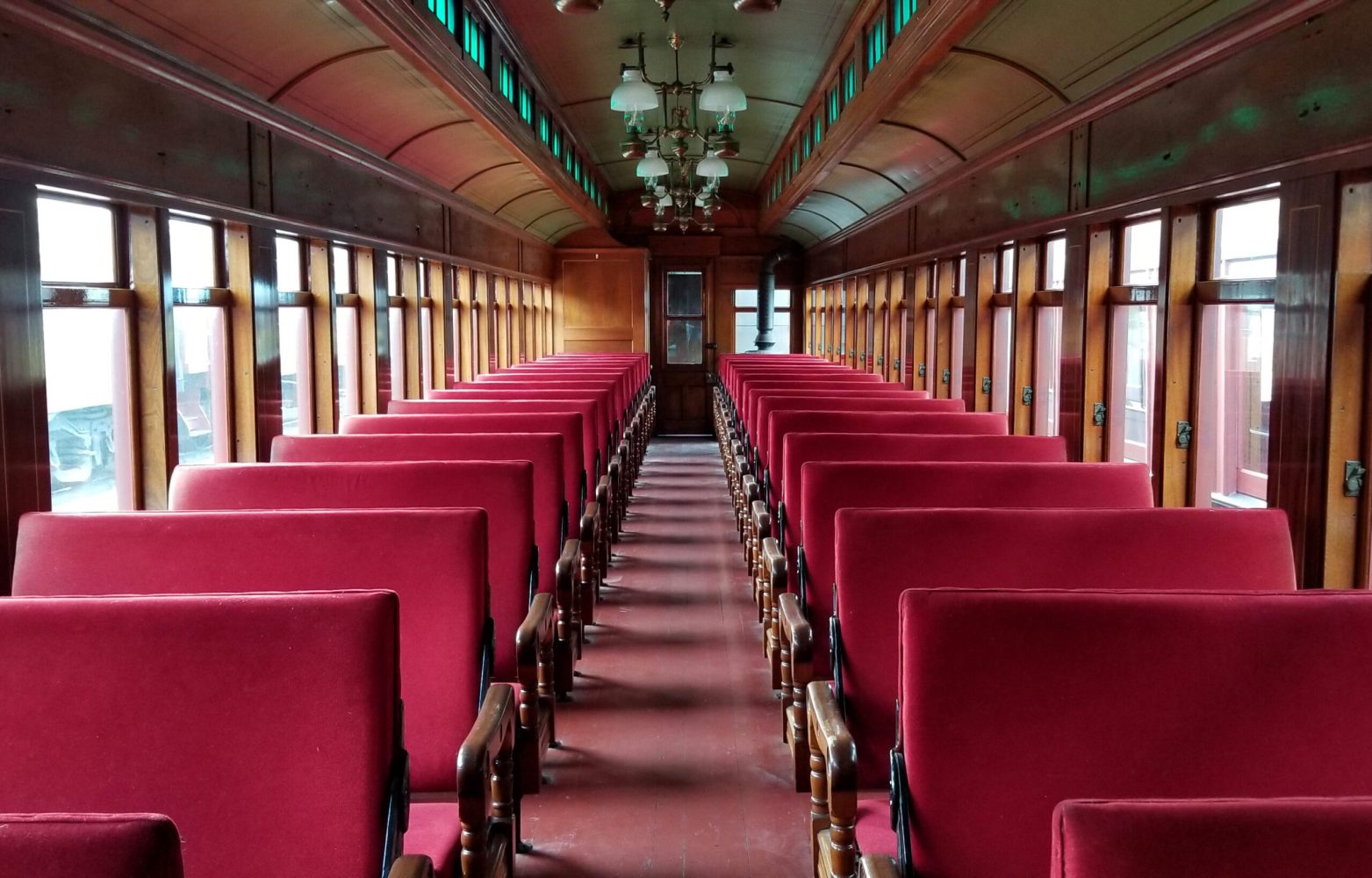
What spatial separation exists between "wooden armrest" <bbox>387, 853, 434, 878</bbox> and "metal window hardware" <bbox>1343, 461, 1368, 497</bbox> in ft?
9.79

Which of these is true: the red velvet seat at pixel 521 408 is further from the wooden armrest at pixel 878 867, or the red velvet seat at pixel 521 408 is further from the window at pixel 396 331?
the wooden armrest at pixel 878 867

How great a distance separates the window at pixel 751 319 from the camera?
17.2m

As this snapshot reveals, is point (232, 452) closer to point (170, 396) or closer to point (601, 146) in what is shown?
point (170, 396)

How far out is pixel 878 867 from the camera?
1.65 meters

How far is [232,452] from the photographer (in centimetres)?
489

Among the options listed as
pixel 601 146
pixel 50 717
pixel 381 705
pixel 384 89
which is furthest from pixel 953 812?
pixel 601 146

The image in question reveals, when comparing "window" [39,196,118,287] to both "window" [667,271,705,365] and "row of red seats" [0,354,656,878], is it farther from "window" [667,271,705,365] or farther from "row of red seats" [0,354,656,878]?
"window" [667,271,705,365]

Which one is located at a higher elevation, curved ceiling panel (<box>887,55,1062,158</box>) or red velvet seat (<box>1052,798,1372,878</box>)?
curved ceiling panel (<box>887,55,1062,158</box>)

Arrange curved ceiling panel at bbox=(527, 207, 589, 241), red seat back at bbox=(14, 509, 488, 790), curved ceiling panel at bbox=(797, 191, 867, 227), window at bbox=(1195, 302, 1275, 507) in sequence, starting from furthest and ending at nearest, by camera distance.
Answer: curved ceiling panel at bbox=(527, 207, 589, 241), curved ceiling panel at bbox=(797, 191, 867, 227), window at bbox=(1195, 302, 1275, 507), red seat back at bbox=(14, 509, 488, 790)

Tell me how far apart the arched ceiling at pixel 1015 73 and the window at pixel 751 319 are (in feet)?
27.2

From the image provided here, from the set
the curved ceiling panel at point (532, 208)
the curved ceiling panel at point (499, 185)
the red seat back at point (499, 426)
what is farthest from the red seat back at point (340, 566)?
the curved ceiling panel at point (532, 208)

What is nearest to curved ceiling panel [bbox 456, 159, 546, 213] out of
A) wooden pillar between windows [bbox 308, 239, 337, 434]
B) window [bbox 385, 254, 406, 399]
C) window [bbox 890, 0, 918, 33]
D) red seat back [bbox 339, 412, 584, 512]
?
window [bbox 385, 254, 406, 399]

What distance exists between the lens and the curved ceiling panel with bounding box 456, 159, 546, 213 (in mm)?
9114

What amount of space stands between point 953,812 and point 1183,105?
352 centimetres
